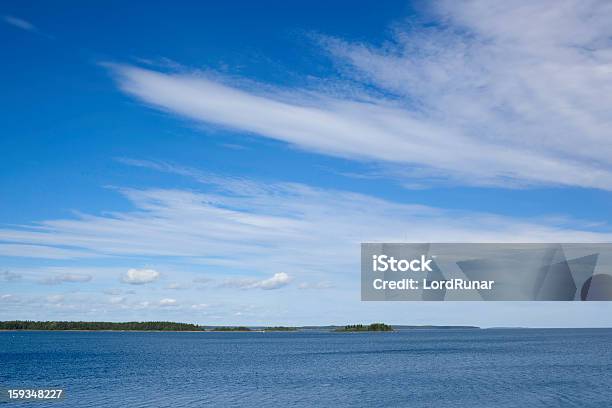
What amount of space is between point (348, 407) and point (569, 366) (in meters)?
61.3

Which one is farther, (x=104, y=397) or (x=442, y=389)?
(x=442, y=389)

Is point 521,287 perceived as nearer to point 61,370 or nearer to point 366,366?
point 366,366

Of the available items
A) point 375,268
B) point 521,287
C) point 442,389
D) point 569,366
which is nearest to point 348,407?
point 442,389

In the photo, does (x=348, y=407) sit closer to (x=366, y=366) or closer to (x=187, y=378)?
(x=187, y=378)

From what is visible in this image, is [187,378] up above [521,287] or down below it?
below

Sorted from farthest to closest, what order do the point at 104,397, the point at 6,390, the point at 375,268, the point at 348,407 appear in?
the point at 375,268 < the point at 6,390 < the point at 104,397 < the point at 348,407

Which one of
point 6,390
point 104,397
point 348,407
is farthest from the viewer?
point 6,390

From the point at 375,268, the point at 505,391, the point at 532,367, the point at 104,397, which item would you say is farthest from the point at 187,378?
the point at 532,367

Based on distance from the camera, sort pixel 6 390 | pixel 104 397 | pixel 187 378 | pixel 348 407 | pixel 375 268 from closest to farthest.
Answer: pixel 348 407 < pixel 104 397 < pixel 6 390 < pixel 375 268 < pixel 187 378

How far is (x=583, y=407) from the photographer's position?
174 feet

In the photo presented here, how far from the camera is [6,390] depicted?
2589 inches

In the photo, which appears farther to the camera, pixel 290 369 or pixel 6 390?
pixel 290 369

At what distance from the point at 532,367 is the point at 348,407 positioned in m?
55.2

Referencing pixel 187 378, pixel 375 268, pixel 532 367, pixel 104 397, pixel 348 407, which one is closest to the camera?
pixel 348 407
